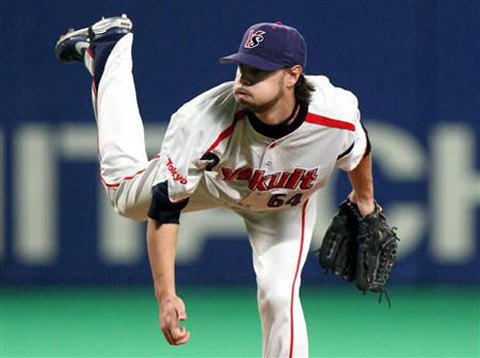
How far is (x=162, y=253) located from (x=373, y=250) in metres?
1.38

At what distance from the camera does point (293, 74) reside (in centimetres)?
560

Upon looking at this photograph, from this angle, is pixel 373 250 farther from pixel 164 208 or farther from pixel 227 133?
pixel 164 208

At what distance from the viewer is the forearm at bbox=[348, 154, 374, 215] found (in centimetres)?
615

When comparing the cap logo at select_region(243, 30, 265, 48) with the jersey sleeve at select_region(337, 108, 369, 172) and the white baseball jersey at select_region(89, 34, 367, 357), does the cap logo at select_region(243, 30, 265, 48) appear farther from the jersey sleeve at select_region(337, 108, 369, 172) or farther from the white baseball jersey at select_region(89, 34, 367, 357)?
the jersey sleeve at select_region(337, 108, 369, 172)

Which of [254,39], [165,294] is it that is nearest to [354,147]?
A: [254,39]

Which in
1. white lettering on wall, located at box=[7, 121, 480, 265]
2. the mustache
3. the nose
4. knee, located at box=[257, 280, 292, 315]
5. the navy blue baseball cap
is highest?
the navy blue baseball cap

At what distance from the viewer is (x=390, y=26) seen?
29.5 ft

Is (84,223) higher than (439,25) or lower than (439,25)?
lower

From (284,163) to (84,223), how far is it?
3.47 metres

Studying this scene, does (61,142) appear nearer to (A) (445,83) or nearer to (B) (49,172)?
(B) (49,172)

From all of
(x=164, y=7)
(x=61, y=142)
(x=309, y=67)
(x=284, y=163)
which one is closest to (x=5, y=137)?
(x=61, y=142)

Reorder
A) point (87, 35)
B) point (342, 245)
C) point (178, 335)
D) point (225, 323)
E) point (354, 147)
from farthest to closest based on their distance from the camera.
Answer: point (225, 323), point (87, 35), point (342, 245), point (354, 147), point (178, 335)

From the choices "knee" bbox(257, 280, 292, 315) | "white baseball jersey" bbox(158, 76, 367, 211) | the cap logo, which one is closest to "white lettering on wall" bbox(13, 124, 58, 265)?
"white baseball jersey" bbox(158, 76, 367, 211)

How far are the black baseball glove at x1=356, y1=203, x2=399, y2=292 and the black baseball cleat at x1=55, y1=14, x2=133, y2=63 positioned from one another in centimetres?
158
